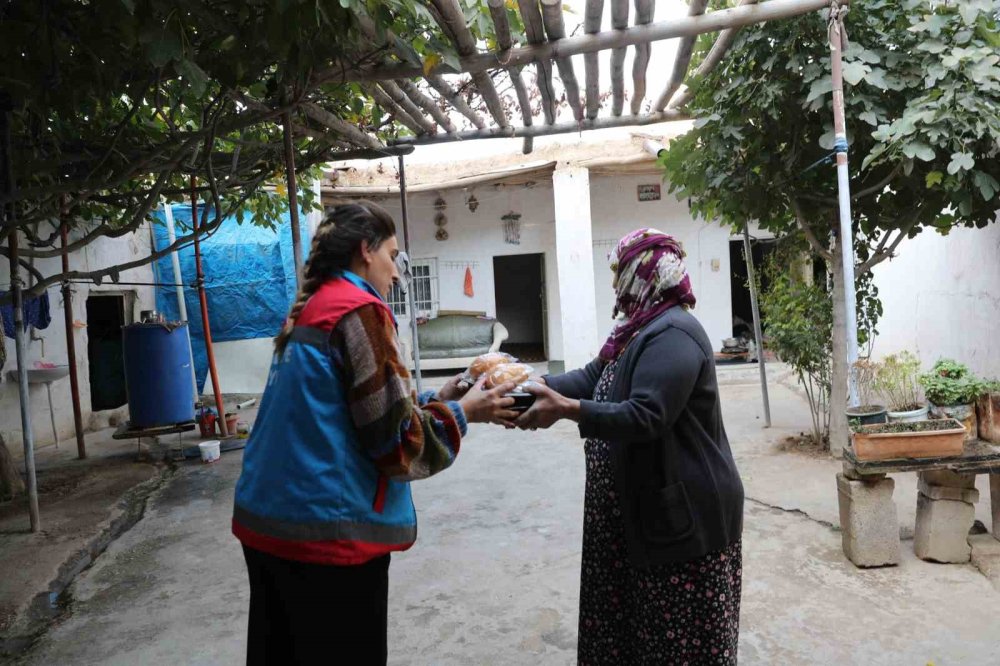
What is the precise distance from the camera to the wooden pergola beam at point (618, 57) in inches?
136

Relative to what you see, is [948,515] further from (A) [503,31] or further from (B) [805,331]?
(A) [503,31]

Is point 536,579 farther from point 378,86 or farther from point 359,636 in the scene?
point 378,86

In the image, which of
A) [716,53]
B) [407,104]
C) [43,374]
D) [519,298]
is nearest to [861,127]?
[716,53]

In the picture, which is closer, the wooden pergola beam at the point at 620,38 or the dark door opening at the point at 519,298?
the wooden pergola beam at the point at 620,38

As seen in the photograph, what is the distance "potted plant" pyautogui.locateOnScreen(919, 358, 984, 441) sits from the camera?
14.0 feet

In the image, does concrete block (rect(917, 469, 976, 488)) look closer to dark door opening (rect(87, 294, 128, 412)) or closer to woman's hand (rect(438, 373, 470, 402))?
Result: woman's hand (rect(438, 373, 470, 402))

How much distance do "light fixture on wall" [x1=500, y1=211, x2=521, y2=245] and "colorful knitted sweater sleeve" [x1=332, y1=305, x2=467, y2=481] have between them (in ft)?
37.8

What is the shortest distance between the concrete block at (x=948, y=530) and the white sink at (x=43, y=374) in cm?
789

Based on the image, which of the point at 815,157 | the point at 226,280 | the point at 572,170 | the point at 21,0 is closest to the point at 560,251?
the point at 572,170

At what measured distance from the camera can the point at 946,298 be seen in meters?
6.70

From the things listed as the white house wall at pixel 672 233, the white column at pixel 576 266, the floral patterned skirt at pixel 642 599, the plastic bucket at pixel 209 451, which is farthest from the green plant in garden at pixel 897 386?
the white house wall at pixel 672 233

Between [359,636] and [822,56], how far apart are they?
4585 millimetres

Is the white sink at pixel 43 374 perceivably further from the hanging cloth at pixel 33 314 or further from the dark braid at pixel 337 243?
the dark braid at pixel 337 243

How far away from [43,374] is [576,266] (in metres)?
7.08
